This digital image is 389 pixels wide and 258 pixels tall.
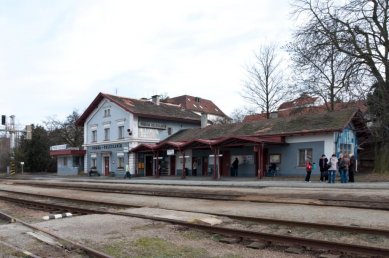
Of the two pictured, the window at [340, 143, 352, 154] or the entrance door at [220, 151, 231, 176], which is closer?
the window at [340, 143, 352, 154]

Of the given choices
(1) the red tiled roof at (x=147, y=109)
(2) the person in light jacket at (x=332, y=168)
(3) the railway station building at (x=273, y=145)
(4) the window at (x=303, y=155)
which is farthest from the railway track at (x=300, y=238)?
(1) the red tiled roof at (x=147, y=109)

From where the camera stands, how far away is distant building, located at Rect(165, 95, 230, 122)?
9093cm

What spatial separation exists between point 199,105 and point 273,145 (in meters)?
62.5

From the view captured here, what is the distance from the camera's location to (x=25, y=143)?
212 feet

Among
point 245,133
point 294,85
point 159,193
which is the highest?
point 294,85

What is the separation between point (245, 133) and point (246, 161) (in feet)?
8.39

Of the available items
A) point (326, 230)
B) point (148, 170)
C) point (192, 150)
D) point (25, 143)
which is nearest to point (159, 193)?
point (326, 230)

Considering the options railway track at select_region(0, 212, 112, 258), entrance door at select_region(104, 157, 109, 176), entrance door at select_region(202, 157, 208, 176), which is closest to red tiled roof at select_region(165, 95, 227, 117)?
entrance door at select_region(104, 157, 109, 176)

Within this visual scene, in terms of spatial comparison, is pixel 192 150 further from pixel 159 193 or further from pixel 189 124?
pixel 159 193

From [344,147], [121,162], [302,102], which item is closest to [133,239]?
[344,147]

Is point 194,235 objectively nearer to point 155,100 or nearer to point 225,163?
point 225,163

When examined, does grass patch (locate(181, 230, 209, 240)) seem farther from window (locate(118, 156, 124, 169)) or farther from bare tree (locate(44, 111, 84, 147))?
bare tree (locate(44, 111, 84, 147))

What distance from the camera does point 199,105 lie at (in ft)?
314

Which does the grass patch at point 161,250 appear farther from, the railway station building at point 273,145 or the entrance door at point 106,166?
the entrance door at point 106,166
